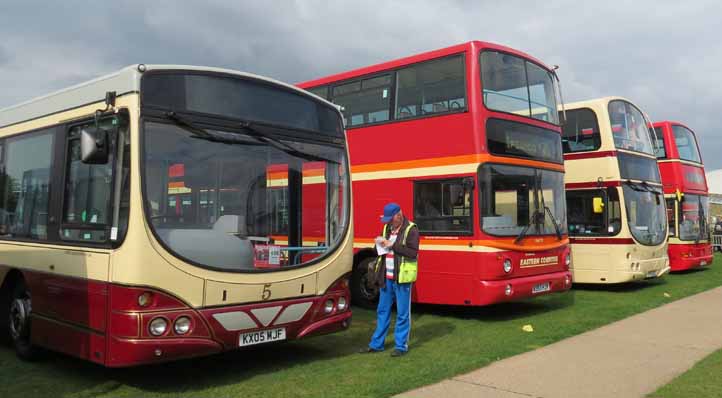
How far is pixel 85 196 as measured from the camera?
5977mm

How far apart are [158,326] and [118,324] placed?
318 mm

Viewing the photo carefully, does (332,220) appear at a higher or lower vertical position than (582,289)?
higher

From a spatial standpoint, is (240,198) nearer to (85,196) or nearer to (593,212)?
(85,196)

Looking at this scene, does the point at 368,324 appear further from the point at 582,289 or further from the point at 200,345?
the point at 582,289

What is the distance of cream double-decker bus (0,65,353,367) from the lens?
539 centimetres

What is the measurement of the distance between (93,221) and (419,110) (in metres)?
5.96

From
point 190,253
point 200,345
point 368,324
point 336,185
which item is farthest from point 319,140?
point 368,324

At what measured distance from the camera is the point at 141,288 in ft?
17.2

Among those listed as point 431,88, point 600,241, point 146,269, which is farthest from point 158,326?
point 600,241

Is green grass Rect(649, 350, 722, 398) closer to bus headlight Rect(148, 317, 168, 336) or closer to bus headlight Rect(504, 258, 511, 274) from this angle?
bus headlight Rect(504, 258, 511, 274)

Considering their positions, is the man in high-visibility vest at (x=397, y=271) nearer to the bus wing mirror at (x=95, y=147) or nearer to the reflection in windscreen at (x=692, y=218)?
the bus wing mirror at (x=95, y=147)

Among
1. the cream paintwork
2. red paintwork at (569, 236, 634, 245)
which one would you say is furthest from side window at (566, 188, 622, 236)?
the cream paintwork

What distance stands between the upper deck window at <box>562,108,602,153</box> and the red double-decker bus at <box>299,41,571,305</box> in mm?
3255

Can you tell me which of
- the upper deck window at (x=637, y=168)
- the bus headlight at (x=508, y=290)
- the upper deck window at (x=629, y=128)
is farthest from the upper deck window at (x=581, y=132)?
the bus headlight at (x=508, y=290)
